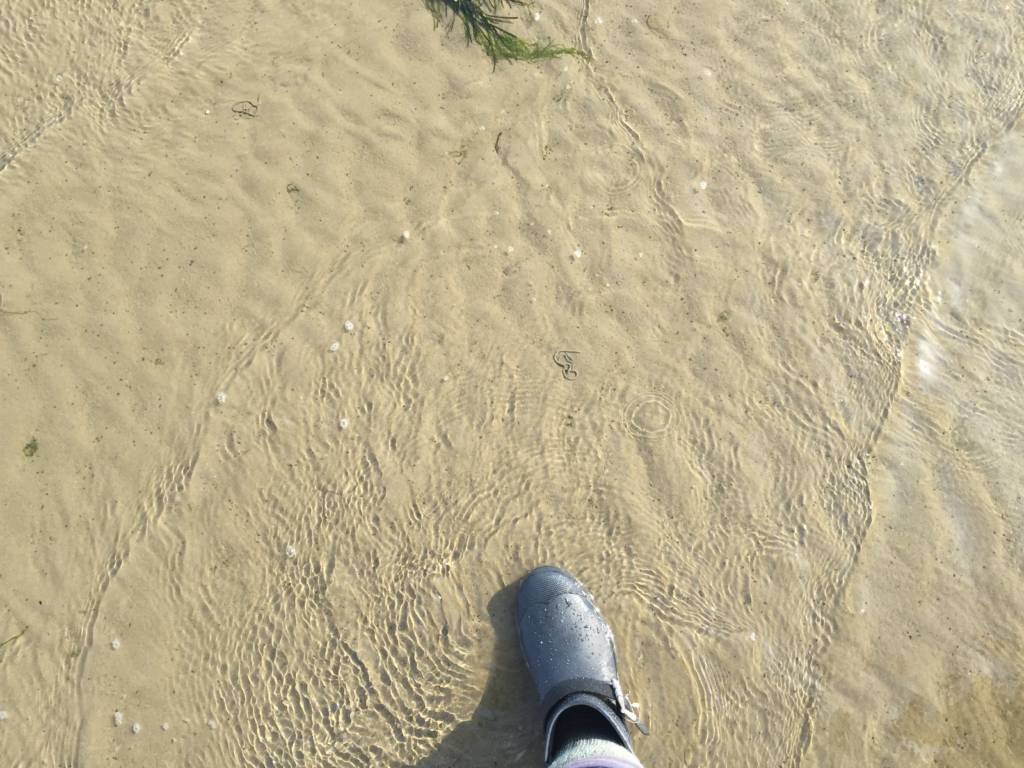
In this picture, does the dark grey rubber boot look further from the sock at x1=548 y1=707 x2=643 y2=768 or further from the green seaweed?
the green seaweed

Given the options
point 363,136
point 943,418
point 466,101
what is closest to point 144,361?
point 363,136

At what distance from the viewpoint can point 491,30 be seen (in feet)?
15.2

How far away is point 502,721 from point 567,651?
0.55 m

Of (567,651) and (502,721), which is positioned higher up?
(567,651)

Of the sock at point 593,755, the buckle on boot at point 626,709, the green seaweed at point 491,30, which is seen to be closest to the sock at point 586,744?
the sock at point 593,755

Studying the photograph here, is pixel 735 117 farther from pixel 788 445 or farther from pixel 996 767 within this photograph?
pixel 996 767

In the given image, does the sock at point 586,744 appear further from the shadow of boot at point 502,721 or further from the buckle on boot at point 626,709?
the shadow of boot at point 502,721

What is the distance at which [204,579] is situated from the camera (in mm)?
3934

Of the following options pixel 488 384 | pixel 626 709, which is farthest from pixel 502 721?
pixel 488 384

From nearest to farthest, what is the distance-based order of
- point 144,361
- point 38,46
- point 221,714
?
point 221,714 → point 144,361 → point 38,46

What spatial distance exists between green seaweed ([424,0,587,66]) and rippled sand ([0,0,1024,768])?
0.12m

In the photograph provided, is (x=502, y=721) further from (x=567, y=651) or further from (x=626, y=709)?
(x=626, y=709)

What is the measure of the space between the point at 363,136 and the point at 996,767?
5138 millimetres

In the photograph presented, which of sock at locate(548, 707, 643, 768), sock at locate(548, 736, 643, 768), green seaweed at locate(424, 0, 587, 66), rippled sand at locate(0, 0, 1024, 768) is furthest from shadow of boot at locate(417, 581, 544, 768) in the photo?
green seaweed at locate(424, 0, 587, 66)
